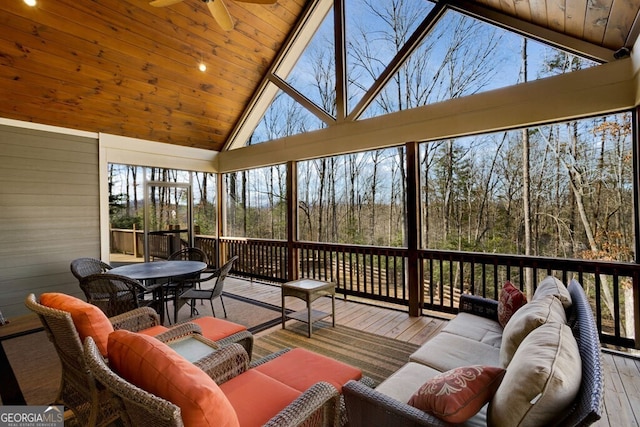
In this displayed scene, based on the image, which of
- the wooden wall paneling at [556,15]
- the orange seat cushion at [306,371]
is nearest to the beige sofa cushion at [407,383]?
the orange seat cushion at [306,371]

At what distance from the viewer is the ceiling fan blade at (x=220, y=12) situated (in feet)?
10.6

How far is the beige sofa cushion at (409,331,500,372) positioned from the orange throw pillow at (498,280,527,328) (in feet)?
1.20

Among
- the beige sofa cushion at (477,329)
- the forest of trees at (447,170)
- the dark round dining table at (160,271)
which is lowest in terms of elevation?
the beige sofa cushion at (477,329)

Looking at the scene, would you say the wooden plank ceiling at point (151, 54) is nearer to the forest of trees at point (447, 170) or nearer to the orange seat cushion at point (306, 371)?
the forest of trees at point (447, 170)

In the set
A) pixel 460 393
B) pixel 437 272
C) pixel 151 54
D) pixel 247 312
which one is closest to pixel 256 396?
pixel 460 393

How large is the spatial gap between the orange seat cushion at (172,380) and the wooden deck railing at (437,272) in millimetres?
3562

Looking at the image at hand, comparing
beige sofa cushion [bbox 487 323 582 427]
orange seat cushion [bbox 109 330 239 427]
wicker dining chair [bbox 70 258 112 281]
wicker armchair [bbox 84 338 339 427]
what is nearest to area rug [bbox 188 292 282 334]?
wicker dining chair [bbox 70 258 112 281]

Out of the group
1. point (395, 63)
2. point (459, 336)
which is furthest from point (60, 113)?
point (459, 336)

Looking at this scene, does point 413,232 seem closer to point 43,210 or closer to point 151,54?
point 151,54

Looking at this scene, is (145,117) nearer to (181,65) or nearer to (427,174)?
(181,65)

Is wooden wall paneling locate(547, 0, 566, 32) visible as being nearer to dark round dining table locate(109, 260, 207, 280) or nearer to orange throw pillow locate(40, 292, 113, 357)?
orange throw pillow locate(40, 292, 113, 357)

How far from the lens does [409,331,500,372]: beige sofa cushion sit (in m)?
1.93

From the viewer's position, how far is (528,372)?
3.50ft

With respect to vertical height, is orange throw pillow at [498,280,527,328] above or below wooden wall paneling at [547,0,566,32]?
below
